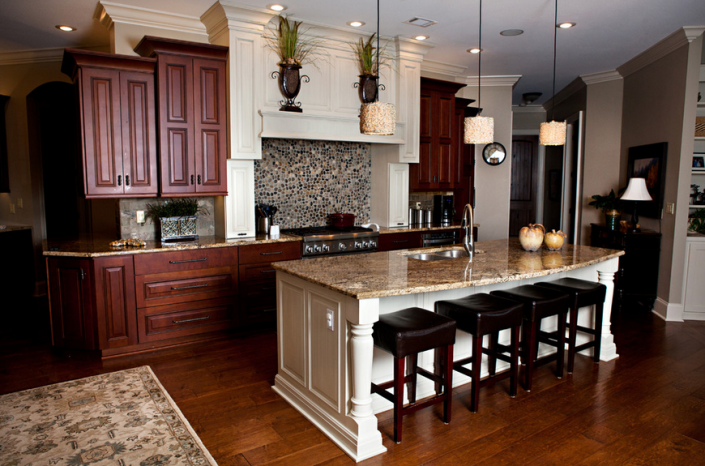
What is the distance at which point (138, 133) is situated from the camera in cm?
411

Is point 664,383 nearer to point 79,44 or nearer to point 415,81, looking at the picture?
point 415,81

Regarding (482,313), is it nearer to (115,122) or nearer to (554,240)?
(554,240)

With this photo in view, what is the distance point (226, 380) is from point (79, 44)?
4.16 m

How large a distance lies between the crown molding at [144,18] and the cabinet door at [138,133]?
609 millimetres

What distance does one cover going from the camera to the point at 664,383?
342 centimetres

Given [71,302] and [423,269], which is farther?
[71,302]

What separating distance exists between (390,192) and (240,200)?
1807 mm

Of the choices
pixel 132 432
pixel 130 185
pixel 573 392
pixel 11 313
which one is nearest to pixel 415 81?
pixel 130 185

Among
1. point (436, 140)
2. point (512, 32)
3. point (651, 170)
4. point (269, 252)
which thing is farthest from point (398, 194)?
point (651, 170)

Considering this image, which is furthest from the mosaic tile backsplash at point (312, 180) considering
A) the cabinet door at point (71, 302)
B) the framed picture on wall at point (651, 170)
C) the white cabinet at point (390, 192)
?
the framed picture on wall at point (651, 170)

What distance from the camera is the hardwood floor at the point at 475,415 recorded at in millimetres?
2537

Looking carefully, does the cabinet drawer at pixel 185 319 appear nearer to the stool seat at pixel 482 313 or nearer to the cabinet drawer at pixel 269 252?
the cabinet drawer at pixel 269 252

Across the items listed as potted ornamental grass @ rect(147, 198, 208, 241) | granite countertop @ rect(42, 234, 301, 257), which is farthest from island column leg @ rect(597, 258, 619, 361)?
potted ornamental grass @ rect(147, 198, 208, 241)

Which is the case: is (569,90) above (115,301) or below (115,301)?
above
